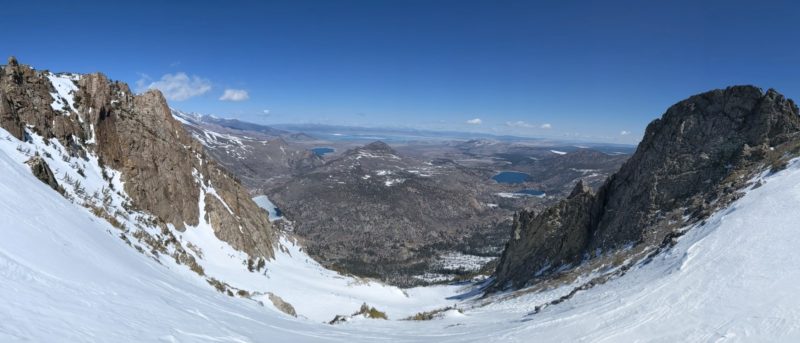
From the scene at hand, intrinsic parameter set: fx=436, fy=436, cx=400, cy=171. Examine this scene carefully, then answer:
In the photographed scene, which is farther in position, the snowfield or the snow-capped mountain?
the snow-capped mountain

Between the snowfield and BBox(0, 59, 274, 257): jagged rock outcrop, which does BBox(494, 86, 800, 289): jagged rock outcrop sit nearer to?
the snowfield

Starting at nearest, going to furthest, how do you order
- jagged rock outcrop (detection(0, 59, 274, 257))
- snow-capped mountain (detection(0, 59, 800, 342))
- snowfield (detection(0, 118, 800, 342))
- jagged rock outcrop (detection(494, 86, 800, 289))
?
snowfield (detection(0, 118, 800, 342)) → snow-capped mountain (detection(0, 59, 800, 342)) → jagged rock outcrop (detection(0, 59, 274, 257)) → jagged rock outcrop (detection(494, 86, 800, 289))

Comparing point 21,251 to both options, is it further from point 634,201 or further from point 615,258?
point 634,201

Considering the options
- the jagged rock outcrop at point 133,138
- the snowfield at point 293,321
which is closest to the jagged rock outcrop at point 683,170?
the snowfield at point 293,321

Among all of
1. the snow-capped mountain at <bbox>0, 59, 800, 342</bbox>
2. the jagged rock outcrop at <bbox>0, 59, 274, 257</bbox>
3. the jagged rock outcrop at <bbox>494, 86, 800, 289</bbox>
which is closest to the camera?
the snow-capped mountain at <bbox>0, 59, 800, 342</bbox>

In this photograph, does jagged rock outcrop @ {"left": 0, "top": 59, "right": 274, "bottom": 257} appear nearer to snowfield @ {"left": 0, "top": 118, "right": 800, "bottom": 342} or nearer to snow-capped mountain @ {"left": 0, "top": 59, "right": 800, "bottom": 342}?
snow-capped mountain @ {"left": 0, "top": 59, "right": 800, "bottom": 342}

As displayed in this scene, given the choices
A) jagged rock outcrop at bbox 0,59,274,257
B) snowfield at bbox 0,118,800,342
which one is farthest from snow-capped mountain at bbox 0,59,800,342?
jagged rock outcrop at bbox 0,59,274,257

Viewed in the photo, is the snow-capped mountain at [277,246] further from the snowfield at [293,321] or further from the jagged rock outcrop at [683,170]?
the jagged rock outcrop at [683,170]
